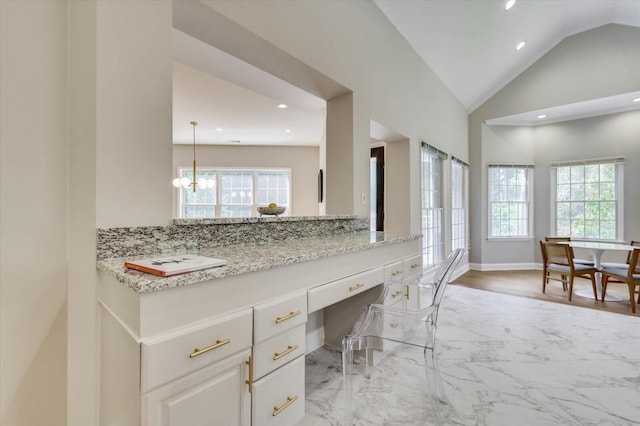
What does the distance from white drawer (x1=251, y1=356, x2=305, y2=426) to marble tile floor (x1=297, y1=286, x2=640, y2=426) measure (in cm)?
40

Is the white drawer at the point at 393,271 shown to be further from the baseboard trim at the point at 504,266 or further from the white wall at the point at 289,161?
the white wall at the point at 289,161

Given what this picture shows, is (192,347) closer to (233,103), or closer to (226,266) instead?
(226,266)

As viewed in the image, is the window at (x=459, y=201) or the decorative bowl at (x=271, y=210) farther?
the window at (x=459, y=201)

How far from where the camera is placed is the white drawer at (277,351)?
44.8 inches

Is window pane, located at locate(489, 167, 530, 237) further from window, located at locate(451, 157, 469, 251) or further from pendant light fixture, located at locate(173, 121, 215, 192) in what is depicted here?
pendant light fixture, located at locate(173, 121, 215, 192)

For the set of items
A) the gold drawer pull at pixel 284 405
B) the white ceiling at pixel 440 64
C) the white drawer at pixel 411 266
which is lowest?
the gold drawer pull at pixel 284 405

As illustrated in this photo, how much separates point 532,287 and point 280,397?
186 inches

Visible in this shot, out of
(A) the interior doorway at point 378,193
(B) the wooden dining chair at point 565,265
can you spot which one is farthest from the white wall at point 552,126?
(A) the interior doorway at point 378,193

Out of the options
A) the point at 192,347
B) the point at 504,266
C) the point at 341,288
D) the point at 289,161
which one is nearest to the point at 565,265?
the point at 504,266

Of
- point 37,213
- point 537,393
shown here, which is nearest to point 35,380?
point 37,213

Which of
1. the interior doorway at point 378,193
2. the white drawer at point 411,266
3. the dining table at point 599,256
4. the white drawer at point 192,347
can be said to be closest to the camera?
the white drawer at point 192,347

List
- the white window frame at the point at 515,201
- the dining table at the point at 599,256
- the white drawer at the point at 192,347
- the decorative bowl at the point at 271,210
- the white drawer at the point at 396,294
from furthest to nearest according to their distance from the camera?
the white window frame at the point at 515,201 → the dining table at the point at 599,256 → the decorative bowl at the point at 271,210 → the white drawer at the point at 396,294 → the white drawer at the point at 192,347

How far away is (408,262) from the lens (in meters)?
2.43

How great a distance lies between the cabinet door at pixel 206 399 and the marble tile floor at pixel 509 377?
710 millimetres
